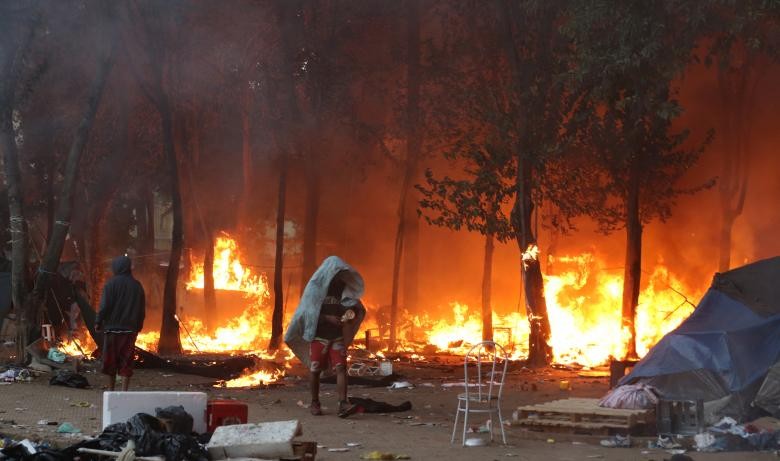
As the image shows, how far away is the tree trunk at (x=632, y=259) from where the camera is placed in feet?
62.6

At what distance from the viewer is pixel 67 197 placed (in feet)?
53.8

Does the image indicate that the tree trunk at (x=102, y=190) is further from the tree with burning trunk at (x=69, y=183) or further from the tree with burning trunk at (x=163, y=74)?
the tree with burning trunk at (x=69, y=183)

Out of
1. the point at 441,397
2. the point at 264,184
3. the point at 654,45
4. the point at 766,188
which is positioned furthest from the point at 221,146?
the point at 654,45

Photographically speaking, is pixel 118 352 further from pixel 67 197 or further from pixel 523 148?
pixel 523 148

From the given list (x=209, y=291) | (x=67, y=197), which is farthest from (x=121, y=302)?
(x=209, y=291)

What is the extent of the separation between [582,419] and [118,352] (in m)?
5.67

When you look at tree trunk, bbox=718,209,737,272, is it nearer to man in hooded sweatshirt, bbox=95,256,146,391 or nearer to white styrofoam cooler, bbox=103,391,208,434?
man in hooded sweatshirt, bbox=95,256,146,391

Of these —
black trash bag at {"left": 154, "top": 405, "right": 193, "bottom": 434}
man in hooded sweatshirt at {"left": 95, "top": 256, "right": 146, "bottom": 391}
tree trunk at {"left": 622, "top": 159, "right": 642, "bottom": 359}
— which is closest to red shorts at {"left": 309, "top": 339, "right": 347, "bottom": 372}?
man in hooded sweatshirt at {"left": 95, "top": 256, "right": 146, "bottom": 391}

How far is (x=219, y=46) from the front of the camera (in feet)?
77.4

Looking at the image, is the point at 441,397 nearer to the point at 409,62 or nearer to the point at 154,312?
the point at 409,62

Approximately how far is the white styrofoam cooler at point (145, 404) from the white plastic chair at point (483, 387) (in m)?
2.42

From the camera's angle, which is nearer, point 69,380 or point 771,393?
point 771,393

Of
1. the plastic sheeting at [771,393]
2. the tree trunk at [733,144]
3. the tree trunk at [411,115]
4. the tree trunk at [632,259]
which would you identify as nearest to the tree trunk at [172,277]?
the tree trunk at [411,115]

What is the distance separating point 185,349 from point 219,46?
721 centimetres
